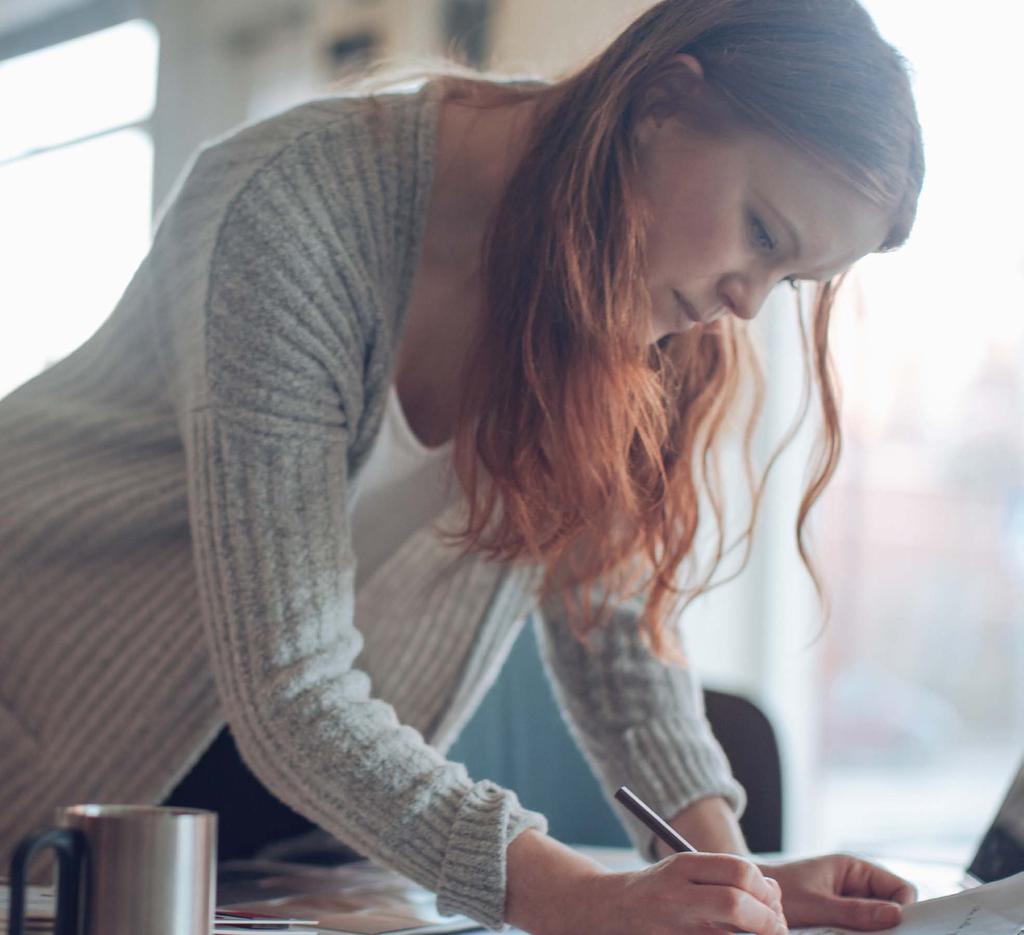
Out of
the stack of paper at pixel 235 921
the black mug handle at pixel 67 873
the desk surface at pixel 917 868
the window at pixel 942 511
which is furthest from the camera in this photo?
the window at pixel 942 511

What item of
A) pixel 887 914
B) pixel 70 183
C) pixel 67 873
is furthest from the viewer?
→ pixel 70 183

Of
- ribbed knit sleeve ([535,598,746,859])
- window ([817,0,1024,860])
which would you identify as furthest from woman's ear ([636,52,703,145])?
window ([817,0,1024,860])

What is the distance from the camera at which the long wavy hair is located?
854 millimetres

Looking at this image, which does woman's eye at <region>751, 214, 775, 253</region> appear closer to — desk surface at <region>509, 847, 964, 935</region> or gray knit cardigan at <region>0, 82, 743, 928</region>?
gray knit cardigan at <region>0, 82, 743, 928</region>

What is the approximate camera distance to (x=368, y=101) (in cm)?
97

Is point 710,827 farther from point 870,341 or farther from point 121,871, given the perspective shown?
point 870,341

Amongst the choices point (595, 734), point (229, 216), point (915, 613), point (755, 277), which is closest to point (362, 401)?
point (229, 216)

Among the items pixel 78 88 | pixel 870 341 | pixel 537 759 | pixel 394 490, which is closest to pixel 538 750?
pixel 537 759

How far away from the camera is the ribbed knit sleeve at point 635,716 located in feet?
3.44

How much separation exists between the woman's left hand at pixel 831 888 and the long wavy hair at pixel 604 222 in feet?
0.96

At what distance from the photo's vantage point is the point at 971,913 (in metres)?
0.74

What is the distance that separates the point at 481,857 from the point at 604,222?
0.42m

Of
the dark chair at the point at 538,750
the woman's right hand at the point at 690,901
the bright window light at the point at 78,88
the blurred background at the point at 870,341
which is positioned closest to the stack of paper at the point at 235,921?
the woman's right hand at the point at 690,901

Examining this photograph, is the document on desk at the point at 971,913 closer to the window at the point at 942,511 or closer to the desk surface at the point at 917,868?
the desk surface at the point at 917,868
